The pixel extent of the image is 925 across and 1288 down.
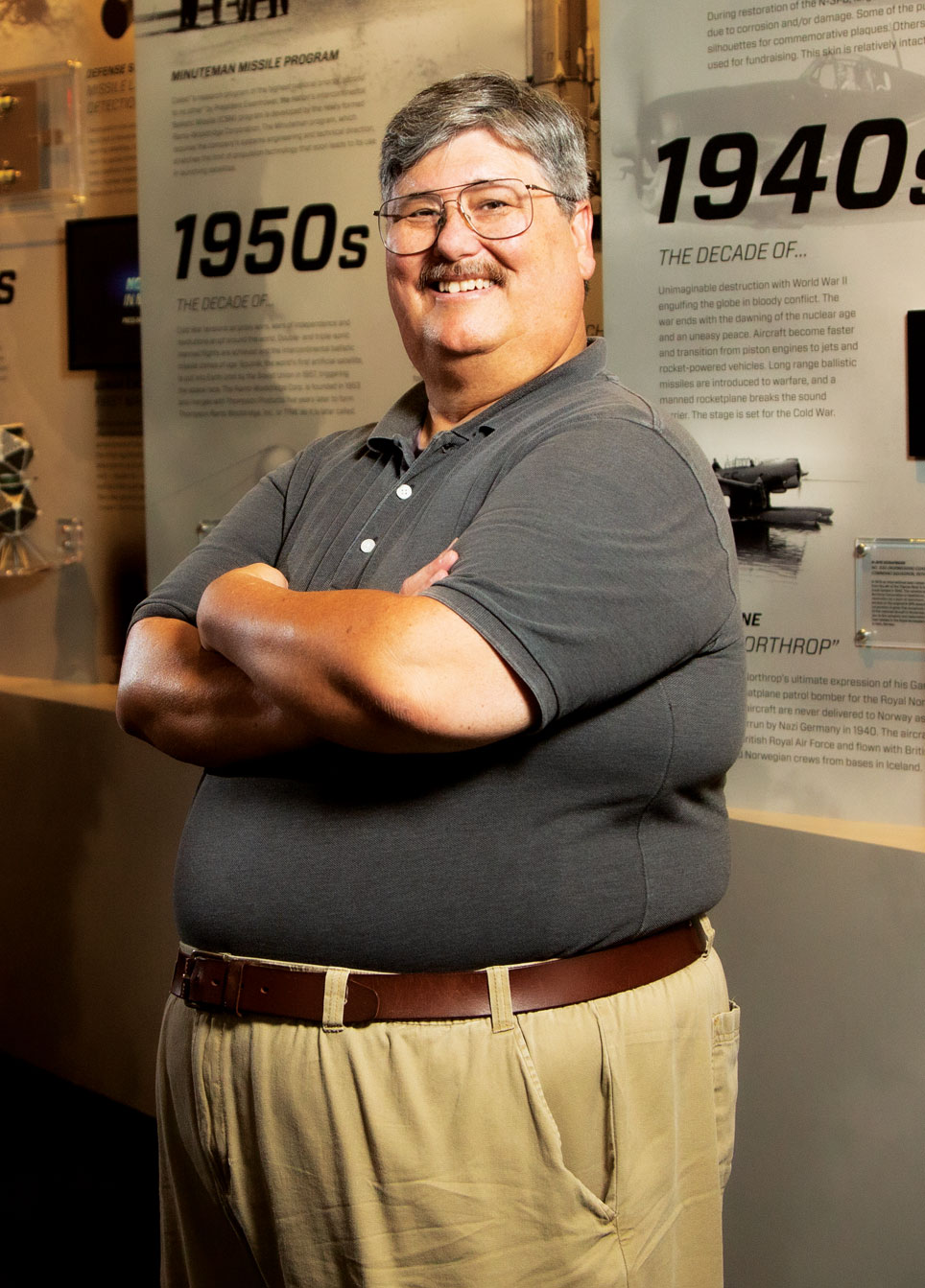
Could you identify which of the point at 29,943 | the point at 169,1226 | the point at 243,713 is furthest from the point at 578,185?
the point at 29,943

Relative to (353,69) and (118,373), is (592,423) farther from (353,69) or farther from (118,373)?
(118,373)

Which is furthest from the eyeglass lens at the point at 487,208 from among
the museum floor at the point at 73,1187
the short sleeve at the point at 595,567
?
the museum floor at the point at 73,1187

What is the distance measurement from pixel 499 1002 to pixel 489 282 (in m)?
0.81

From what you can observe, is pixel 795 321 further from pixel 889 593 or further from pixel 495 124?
pixel 495 124

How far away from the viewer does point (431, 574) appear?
1.34m

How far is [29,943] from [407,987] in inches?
103

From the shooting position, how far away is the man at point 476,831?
4.13 ft

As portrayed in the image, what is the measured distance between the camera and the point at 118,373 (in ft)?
12.0

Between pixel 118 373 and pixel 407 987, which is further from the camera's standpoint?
pixel 118 373

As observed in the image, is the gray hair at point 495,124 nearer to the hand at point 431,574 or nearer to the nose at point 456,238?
the nose at point 456,238

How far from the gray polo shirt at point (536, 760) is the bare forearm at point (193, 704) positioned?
5 cm

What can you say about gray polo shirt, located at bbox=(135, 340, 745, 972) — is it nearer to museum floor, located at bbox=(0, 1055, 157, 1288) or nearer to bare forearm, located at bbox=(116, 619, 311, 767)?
bare forearm, located at bbox=(116, 619, 311, 767)

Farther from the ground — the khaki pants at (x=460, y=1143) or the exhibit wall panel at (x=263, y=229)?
the exhibit wall panel at (x=263, y=229)

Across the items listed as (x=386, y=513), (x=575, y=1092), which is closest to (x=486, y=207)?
(x=386, y=513)
